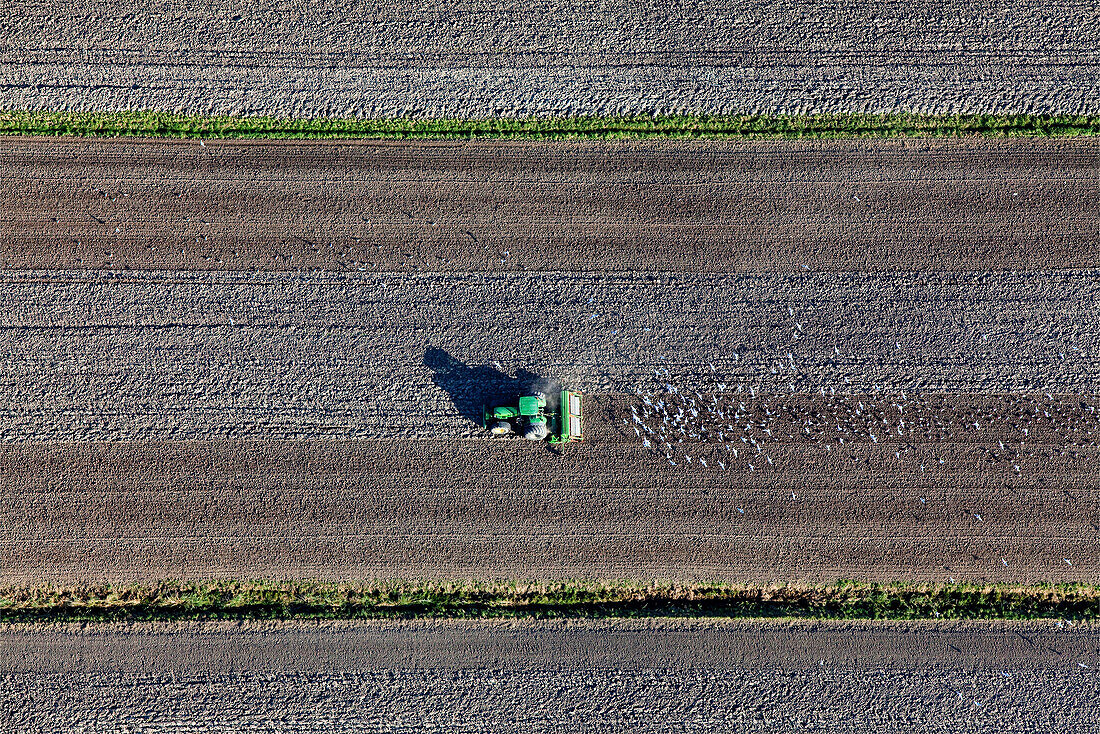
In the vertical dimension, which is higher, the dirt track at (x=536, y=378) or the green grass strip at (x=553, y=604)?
the dirt track at (x=536, y=378)

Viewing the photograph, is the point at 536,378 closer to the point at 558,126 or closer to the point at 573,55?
the point at 558,126

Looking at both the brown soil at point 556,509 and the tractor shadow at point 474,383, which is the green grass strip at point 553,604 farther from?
the tractor shadow at point 474,383

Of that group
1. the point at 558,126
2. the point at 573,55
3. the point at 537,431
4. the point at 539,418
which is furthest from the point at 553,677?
the point at 573,55

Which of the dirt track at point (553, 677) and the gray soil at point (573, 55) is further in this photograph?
the gray soil at point (573, 55)

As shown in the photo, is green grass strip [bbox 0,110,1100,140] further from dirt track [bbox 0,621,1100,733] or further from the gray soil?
dirt track [bbox 0,621,1100,733]

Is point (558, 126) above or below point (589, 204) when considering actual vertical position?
above

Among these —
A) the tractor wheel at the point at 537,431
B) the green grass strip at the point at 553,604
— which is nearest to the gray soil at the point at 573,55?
the tractor wheel at the point at 537,431
